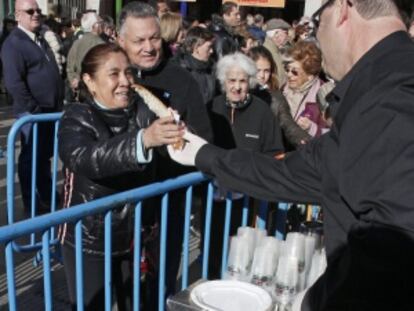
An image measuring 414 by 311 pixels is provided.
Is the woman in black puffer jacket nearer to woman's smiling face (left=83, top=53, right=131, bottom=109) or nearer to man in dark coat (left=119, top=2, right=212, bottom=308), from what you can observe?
woman's smiling face (left=83, top=53, right=131, bottom=109)

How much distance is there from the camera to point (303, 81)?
16.2 feet

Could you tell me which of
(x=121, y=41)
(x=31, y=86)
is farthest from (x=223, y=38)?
(x=121, y=41)

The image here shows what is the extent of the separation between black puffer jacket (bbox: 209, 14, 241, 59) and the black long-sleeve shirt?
16.7 ft

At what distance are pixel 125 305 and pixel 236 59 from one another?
2.16 metres

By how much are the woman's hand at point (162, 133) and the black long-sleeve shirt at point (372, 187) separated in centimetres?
73

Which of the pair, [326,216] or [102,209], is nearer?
[326,216]

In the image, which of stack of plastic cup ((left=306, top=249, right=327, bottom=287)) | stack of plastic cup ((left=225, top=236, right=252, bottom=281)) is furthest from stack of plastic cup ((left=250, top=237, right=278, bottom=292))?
stack of plastic cup ((left=306, top=249, right=327, bottom=287))

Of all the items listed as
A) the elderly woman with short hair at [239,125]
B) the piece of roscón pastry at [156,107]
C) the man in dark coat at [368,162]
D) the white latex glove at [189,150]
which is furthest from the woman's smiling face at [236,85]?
the man in dark coat at [368,162]

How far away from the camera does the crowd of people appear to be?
1.69m

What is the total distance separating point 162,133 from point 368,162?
3.52 ft

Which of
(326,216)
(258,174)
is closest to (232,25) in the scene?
(258,174)

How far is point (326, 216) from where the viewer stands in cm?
167

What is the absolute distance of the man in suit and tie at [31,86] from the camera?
5238 millimetres

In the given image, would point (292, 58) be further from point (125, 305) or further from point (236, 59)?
point (125, 305)
